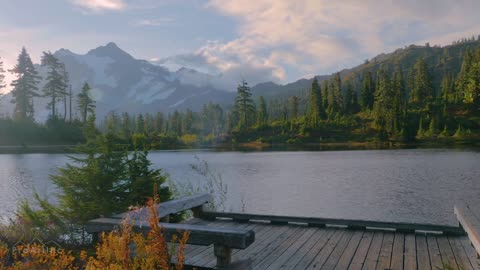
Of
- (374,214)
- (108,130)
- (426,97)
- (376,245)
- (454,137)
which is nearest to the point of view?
(376,245)

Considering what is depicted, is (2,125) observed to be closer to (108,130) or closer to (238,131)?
(238,131)

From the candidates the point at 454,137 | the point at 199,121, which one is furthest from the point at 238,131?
the point at 454,137

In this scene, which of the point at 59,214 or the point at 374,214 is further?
the point at 374,214

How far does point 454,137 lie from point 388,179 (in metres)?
69.8

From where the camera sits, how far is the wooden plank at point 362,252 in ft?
19.2

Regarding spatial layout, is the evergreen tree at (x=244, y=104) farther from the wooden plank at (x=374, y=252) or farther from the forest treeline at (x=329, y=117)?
the wooden plank at (x=374, y=252)

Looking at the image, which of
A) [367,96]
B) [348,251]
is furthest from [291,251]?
[367,96]

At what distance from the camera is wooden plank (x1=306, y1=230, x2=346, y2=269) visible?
5.96 m

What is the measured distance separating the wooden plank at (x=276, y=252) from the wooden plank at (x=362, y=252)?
122cm

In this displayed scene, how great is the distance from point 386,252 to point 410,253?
1.25ft

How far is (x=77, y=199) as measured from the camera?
8.77m

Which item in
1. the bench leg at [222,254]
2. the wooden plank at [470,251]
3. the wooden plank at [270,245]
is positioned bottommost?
the wooden plank at [270,245]

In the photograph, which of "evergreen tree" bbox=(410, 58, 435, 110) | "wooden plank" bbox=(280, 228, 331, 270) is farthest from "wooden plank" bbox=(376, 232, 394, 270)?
"evergreen tree" bbox=(410, 58, 435, 110)

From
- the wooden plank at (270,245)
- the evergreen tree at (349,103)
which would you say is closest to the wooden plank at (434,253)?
the wooden plank at (270,245)
